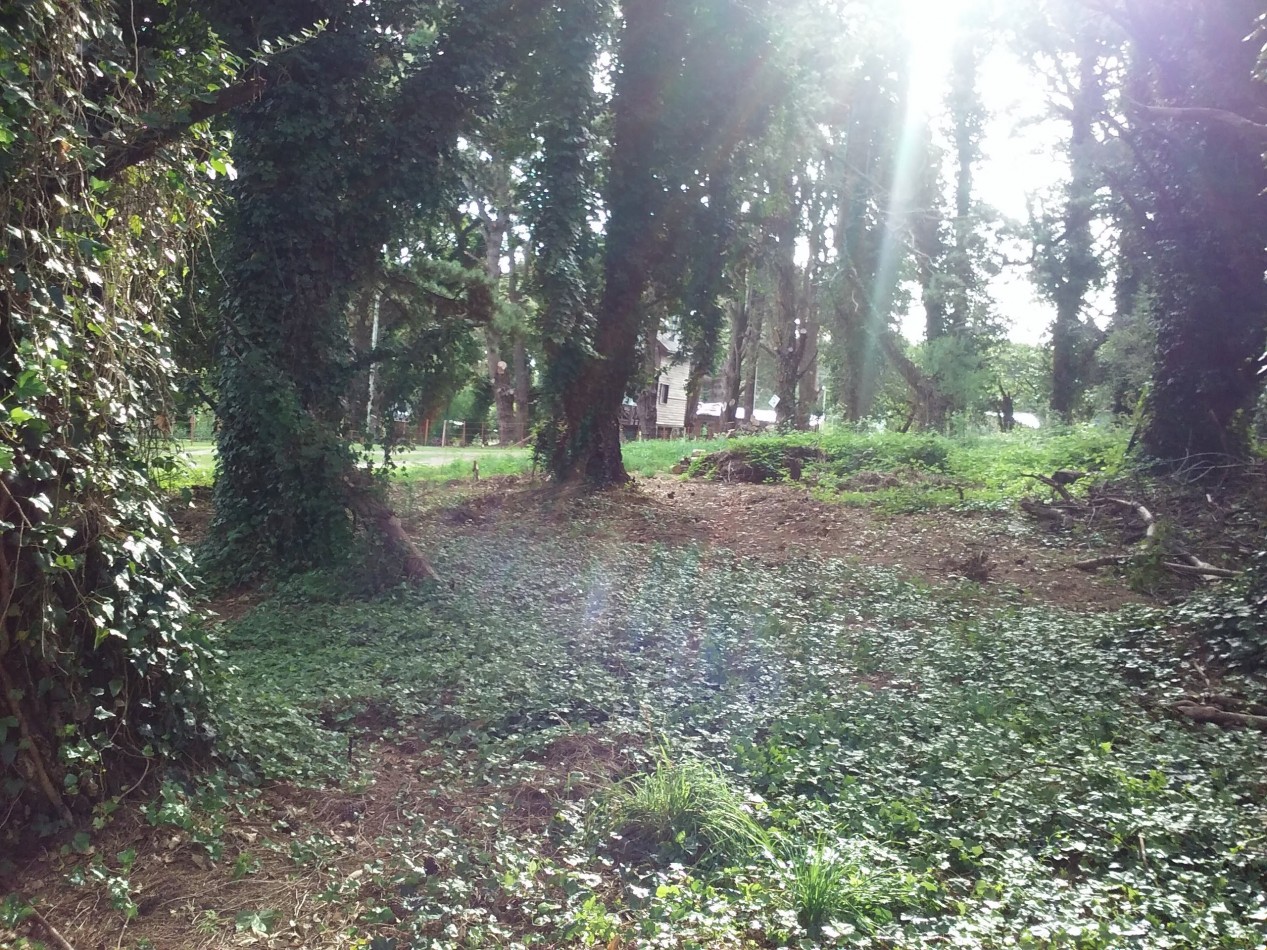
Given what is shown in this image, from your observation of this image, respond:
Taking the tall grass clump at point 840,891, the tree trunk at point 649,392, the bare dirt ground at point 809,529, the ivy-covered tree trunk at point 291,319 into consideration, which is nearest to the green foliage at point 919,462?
the bare dirt ground at point 809,529

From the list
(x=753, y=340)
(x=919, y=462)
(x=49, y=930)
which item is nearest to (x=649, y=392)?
(x=919, y=462)

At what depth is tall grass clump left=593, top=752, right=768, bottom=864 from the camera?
403 cm

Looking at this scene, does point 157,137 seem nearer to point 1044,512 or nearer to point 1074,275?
point 1044,512

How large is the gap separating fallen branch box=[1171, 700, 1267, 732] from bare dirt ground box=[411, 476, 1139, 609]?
8.70 ft

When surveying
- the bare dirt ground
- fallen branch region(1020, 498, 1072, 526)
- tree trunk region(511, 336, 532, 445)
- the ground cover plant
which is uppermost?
tree trunk region(511, 336, 532, 445)

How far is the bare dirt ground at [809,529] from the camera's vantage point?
32.2 feet

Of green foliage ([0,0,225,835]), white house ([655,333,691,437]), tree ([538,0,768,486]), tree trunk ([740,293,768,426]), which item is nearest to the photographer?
green foliage ([0,0,225,835])

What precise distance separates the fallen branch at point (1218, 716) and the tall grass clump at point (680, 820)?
3288 mm

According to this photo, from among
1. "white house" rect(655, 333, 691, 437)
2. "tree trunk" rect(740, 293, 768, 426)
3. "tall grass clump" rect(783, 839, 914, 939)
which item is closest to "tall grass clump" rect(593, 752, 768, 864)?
"tall grass clump" rect(783, 839, 914, 939)

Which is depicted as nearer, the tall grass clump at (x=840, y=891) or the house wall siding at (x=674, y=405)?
the tall grass clump at (x=840, y=891)

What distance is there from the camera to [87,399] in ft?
11.9

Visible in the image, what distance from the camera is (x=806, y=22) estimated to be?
15.6m

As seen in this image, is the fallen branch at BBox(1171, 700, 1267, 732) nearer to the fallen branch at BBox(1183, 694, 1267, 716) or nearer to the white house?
the fallen branch at BBox(1183, 694, 1267, 716)

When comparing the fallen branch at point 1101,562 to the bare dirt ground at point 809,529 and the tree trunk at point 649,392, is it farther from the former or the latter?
the tree trunk at point 649,392
